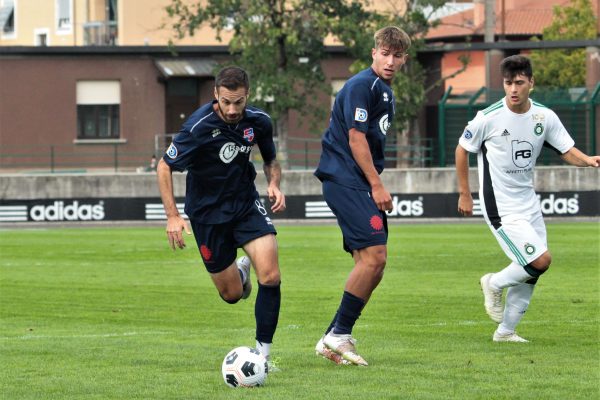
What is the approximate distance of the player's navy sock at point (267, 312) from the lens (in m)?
8.51

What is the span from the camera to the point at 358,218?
8.84 m

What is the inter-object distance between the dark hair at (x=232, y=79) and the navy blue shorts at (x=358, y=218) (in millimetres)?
1065

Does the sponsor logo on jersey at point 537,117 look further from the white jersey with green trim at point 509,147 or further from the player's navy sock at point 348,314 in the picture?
the player's navy sock at point 348,314

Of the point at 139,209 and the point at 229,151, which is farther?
the point at 139,209

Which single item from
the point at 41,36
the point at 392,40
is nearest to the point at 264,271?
the point at 392,40

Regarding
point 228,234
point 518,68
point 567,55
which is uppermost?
point 567,55

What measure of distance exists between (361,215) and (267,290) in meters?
0.84

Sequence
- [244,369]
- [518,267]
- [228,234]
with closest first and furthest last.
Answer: [244,369] → [228,234] → [518,267]

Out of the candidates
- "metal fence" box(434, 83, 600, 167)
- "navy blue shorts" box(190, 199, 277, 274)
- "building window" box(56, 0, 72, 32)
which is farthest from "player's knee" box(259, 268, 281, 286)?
"building window" box(56, 0, 72, 32)

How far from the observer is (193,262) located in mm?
20297

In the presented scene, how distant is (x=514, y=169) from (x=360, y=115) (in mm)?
1580

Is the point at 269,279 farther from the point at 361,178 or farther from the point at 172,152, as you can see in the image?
the point at 172,152

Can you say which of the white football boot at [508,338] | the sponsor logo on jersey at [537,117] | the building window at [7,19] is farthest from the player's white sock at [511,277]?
the building window at [7,19]

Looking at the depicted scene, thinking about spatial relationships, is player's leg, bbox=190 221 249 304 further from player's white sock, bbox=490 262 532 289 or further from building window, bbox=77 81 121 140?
building window, bbox=77 81 121 140
